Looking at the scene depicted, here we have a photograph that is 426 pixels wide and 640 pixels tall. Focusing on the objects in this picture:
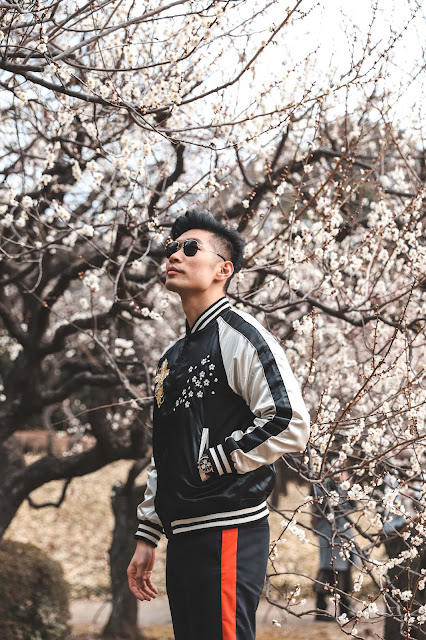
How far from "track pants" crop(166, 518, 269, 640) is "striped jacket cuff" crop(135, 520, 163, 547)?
0.27 metres

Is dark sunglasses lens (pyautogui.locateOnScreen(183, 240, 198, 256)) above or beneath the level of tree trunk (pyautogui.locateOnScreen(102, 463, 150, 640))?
above

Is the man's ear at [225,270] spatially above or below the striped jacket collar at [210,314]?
above

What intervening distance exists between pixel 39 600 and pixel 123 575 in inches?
40.6

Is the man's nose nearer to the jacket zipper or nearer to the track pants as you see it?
the jacket zipper

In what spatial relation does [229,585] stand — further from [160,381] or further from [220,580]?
[160,381]

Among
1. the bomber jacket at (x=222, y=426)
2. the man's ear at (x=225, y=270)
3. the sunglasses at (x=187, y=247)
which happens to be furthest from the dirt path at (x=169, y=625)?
the sunglasses at (x=187, y=247)

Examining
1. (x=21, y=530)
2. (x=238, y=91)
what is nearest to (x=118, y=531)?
(x=238, y=91)

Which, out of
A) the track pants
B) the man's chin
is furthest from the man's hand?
the man's chin

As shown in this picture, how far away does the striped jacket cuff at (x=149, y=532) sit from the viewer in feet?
7.84

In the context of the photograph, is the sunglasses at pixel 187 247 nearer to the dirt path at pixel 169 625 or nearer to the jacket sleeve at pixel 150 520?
the jacket sleeve at pixel 150 520

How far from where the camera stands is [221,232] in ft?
8.30

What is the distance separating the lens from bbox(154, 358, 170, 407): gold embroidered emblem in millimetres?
2447

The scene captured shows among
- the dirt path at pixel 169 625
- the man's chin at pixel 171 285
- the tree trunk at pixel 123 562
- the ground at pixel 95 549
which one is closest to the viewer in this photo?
the man's chin at pixel 171 285

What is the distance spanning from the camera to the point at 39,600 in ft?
20.7
